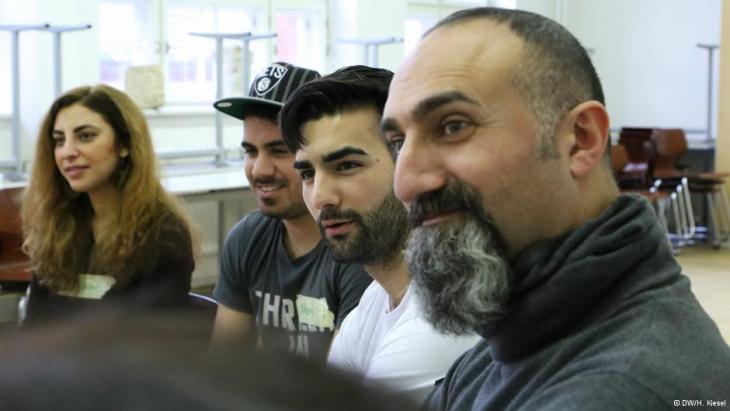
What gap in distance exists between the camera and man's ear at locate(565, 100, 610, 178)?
103cm

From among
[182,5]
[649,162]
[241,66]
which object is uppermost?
[182,5]

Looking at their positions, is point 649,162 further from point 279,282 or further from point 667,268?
point 667,268

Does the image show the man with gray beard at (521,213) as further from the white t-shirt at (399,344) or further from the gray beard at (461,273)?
the white t-shirt at (399,344)

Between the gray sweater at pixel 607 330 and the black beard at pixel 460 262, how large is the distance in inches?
1.0

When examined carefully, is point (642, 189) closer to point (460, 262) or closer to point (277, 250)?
point (277, 250)

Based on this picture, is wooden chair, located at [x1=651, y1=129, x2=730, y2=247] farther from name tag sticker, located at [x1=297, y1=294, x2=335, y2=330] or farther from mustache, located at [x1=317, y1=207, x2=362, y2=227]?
mustache, located at [x1=317, y1=207, x2=362, y2=227]

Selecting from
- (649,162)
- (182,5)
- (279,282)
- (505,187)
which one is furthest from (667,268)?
(649,162)

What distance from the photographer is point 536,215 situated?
100cm

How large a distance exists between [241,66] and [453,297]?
20.3 feet

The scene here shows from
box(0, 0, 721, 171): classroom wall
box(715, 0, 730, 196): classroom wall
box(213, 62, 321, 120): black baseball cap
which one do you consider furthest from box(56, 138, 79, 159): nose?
box(715, 0, 730, 196): classroom wall

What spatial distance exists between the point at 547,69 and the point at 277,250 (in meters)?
1.40

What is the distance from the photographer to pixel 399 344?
149cm

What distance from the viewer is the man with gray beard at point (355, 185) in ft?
5.80

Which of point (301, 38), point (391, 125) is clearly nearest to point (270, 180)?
point (391, 125)
